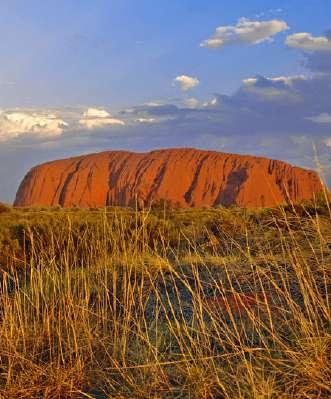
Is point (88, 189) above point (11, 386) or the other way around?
the other way around

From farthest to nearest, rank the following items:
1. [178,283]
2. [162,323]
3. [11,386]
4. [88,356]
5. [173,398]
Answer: [178,283] → [162,323] → [88,356] → [11,386] → [173,398]

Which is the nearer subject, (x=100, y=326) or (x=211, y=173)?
(x=100, y=326)

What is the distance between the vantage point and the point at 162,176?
62.2 metres

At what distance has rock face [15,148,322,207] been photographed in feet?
195

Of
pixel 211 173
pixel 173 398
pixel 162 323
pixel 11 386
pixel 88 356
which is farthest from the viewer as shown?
pixel 211 173

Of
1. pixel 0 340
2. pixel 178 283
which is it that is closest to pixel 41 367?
pixel 0 340

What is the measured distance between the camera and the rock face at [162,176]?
59.4 meters

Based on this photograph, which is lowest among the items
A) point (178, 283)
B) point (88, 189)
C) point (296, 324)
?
point (88, 189)

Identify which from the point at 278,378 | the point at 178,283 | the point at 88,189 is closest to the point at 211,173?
the point at 88,189

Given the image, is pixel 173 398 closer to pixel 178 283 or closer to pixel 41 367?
pixel 41 367

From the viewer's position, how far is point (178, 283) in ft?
27.2

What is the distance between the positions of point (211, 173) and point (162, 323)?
58416 millimetres

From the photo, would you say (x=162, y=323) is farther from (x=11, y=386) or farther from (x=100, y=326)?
(x=11, y=386)

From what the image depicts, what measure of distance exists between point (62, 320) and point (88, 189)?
5978 centimetres
